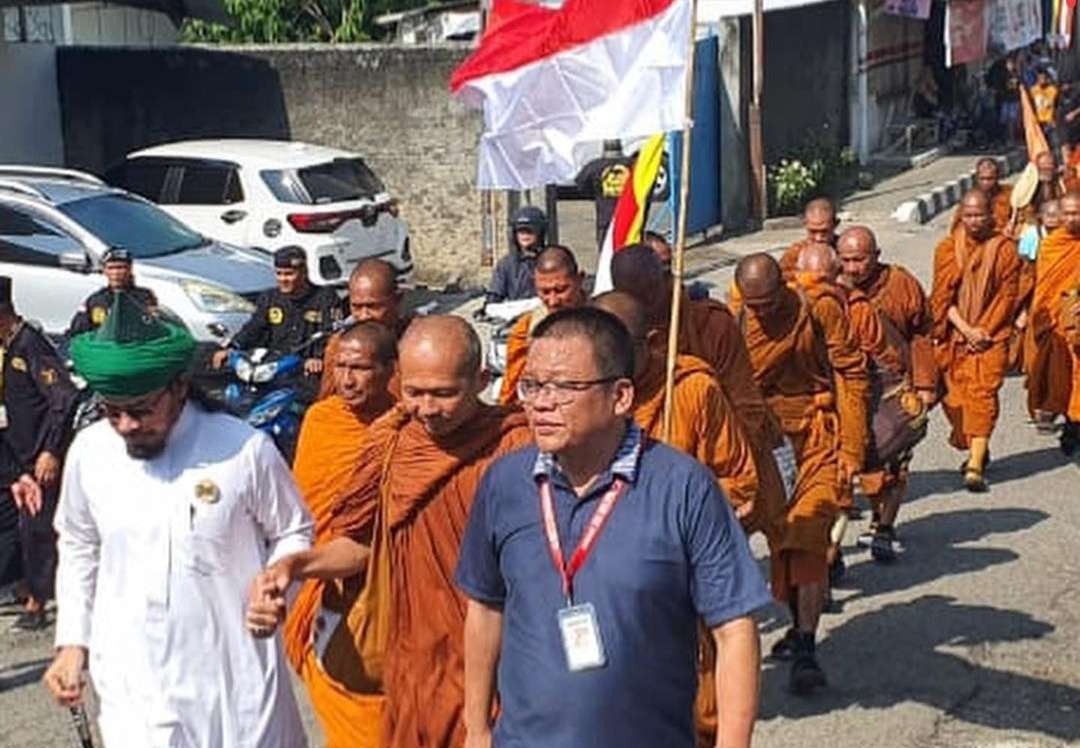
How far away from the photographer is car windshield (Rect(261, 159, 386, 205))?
18.4m

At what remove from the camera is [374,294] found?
7.71 metres

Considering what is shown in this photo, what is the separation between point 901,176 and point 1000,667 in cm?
1897

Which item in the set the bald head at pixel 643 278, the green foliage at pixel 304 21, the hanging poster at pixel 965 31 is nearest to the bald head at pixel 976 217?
the bald head at pixel 643 278

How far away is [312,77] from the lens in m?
21.3

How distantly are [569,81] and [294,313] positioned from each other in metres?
4.17

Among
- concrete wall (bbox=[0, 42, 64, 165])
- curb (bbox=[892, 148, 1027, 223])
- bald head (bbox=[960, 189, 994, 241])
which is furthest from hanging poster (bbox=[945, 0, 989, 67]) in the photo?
bald head (bbox=[960, 189, 994, 241])

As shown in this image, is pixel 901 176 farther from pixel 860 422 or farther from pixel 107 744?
pixel 107 744

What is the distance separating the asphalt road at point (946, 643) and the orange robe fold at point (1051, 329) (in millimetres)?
715

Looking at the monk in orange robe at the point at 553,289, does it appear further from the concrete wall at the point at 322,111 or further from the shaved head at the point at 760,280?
the concrete wall at the point at 322,111

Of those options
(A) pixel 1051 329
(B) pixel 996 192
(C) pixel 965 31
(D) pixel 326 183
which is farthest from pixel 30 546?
(C) pixel 965 31

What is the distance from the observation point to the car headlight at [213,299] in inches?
587

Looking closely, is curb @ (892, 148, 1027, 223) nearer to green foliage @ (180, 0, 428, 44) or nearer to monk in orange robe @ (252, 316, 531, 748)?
green foliage @ (180, 0, 428, 44)

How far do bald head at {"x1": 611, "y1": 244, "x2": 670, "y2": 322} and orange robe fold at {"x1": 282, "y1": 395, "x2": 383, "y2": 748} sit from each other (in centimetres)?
112

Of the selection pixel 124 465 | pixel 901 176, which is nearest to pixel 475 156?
pixel 901 176
